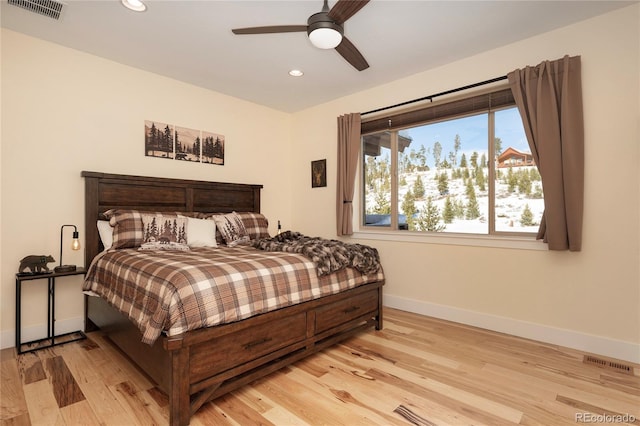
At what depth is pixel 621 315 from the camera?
94.0 inches

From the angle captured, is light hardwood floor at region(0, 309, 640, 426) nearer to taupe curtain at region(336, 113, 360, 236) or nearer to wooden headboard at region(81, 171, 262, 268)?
wooden headboard at region(81, 171, 262, 268)

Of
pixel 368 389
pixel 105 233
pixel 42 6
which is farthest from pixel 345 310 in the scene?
pixel 42 6

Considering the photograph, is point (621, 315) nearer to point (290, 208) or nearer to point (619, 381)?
point (619, 381)

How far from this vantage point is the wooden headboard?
9.62 feet

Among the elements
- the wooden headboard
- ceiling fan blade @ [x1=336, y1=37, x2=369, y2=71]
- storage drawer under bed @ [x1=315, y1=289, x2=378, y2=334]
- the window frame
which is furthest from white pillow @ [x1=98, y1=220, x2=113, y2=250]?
the window frame

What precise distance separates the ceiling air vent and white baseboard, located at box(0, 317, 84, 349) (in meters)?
2.48

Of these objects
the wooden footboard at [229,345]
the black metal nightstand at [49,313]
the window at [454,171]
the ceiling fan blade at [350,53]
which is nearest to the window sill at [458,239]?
the window at [454,171]

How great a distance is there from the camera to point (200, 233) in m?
3.11

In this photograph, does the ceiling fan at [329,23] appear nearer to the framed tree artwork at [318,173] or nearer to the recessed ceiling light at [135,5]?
the recessed ceiling light at [135,5]

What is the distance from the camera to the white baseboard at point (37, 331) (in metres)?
2.57

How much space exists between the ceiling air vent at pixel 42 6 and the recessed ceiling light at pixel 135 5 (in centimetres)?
47

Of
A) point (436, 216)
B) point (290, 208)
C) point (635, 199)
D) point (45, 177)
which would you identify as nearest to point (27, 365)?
point (45, 177)

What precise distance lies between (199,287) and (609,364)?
2.85m

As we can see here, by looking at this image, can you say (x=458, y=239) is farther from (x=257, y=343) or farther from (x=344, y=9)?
(x=344, y=9)
